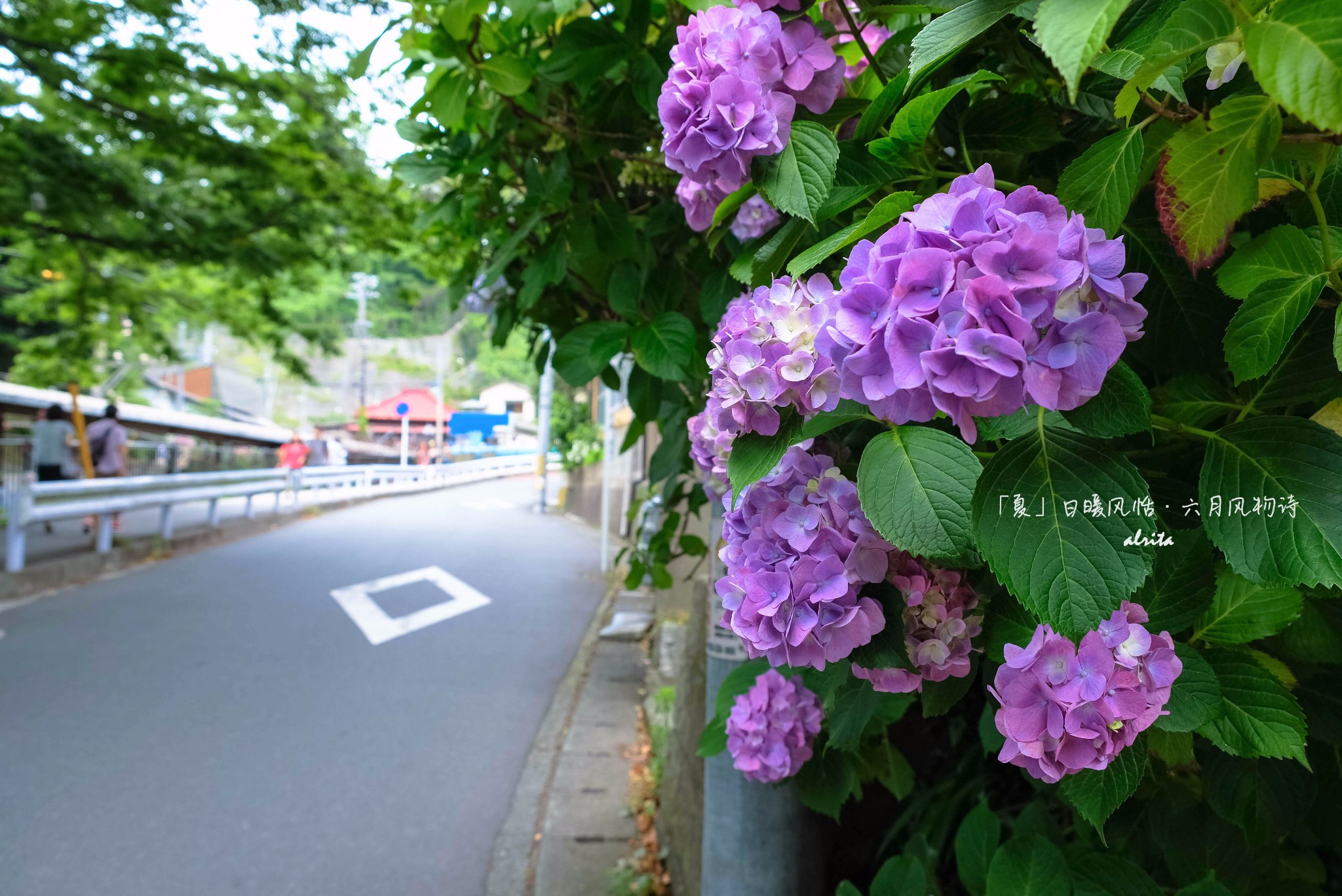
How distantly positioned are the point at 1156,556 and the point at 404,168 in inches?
65.1

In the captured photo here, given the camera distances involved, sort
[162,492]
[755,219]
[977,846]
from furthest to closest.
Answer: [162,492]
[977,846]
[755,219]

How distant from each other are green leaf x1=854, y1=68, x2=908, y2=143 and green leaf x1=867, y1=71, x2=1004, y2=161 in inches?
0.9

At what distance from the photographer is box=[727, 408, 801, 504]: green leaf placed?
2.53 ft

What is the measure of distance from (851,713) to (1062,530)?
580 millimetres

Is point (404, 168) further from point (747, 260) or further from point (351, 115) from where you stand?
point (351, 115)

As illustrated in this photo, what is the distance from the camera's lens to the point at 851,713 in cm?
116

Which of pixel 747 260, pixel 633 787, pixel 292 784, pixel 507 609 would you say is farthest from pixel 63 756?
pixel 747 260

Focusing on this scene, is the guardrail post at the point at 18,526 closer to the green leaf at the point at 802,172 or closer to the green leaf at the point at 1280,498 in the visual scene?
the green leaf at the point at 802,172

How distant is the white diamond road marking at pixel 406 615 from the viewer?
7.21m

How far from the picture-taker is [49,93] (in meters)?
8.26

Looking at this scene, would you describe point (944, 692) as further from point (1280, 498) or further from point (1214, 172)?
point (1214, 172)

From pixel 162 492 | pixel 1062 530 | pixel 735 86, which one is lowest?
pixel 162 492

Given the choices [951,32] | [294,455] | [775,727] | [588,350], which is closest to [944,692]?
[775,727]

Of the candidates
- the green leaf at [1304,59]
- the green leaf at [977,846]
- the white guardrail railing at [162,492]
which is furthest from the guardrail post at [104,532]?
the green leaf at [1304,59]
